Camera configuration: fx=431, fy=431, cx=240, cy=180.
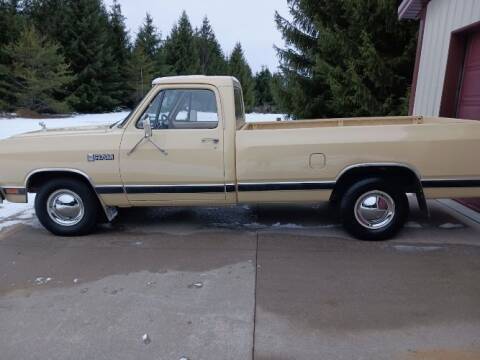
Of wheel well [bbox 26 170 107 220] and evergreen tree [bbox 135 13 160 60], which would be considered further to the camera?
evergreen tree [bbox 135 13 160 60]

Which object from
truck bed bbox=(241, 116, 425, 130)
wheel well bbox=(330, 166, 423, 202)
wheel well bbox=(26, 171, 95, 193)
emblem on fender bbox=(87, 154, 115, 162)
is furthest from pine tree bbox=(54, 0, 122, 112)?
wheel well bbox=(330, 166, 423, 202)

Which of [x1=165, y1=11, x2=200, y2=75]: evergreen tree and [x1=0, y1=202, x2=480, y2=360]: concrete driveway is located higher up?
→ [x1=165, y1=11, x2=200, y2=75]: evergreen tree

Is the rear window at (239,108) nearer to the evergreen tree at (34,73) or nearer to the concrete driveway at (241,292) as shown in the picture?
the concrete driveway at (241,292)

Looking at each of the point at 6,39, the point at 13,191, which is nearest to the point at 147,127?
the point at 13,191

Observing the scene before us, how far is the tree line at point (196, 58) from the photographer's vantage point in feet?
38.5

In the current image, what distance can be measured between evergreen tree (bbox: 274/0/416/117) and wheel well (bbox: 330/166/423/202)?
22.4ft

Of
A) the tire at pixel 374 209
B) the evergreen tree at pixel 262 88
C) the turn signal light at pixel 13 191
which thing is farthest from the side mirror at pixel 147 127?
the evergreen tree at pixel 262 88

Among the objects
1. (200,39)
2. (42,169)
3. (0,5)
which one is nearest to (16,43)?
(0,5)

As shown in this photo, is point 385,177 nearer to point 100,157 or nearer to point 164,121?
point 164,121

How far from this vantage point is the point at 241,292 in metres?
3.73

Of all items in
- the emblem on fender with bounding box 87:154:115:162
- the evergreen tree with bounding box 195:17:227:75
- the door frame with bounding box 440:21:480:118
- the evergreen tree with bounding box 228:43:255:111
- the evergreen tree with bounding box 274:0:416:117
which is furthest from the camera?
the evergreen tree with bounding box 195:17:227:75

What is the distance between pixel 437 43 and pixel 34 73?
70.5 ft

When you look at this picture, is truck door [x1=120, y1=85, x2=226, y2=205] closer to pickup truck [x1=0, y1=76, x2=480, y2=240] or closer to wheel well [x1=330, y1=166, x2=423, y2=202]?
pickup truck [x1=0, y1=76, x2=480, y2=240]

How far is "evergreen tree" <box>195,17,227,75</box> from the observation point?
40.2m
